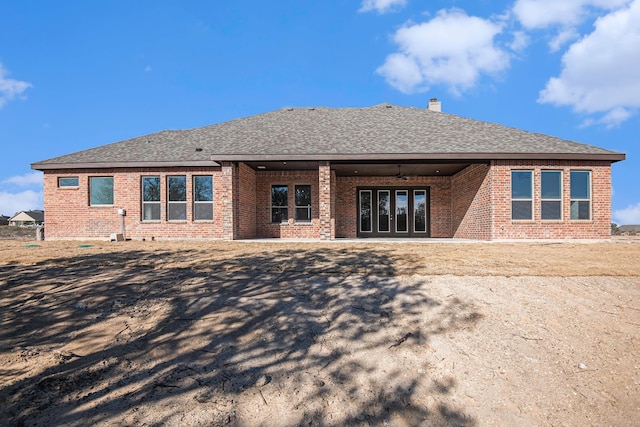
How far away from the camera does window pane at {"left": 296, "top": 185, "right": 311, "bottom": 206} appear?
15.1m

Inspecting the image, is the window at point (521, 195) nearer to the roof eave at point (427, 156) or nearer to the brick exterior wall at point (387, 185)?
the roof eave at point (427, 156)

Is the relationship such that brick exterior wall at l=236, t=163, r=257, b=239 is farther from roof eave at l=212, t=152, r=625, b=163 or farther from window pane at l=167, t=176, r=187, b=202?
window pane at l=167, t=176, r=187, b=202

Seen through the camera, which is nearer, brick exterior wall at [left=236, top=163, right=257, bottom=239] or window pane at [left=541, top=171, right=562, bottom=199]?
window pane at [left=541, top=171, right=562, bottom=199]

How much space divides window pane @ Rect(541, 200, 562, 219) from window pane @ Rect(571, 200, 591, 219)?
1.60 feet

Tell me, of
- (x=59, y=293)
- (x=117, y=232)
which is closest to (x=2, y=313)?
(x=59, y=293)

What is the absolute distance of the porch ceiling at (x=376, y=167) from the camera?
13309 mm

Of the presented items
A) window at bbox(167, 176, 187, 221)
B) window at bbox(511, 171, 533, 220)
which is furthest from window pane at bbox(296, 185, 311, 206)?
window at bbox(511, 171, 533, 220)

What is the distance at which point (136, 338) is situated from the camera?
401cm

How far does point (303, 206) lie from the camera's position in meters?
15.1

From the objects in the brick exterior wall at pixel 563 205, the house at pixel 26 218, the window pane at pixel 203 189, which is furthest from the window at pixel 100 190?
the house at pixel 26 218

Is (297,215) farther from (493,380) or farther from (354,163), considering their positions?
(493,380)

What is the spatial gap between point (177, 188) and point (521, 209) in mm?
12874

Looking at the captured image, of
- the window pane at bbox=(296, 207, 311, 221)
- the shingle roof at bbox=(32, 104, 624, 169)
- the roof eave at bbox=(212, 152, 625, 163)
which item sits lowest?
the window pane at bbox=(296, 207, 311, 221)

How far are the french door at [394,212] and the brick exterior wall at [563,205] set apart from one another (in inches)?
158
